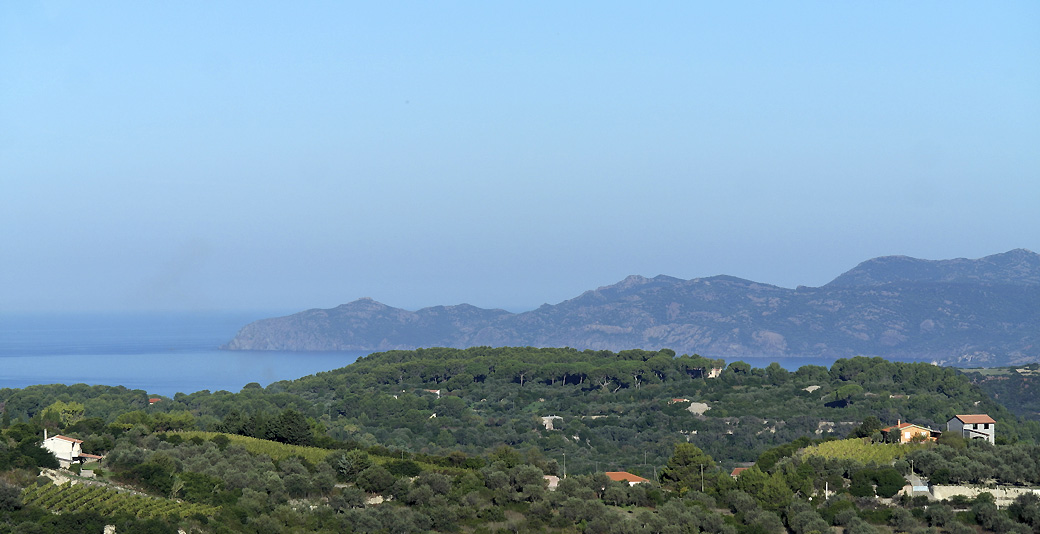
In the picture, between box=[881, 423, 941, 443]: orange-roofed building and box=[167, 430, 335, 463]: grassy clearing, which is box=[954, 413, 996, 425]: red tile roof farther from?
box=[167, 430, 335, 463]: grassy clearing

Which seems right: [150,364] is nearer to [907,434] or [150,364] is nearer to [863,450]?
[907,434]

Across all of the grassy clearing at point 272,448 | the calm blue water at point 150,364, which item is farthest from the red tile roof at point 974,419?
→ the calm blue water at point 150,364

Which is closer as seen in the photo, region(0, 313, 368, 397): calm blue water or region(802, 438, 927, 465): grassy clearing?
region(802, 438, 927, 465): grassy clearing

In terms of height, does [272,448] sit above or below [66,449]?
below

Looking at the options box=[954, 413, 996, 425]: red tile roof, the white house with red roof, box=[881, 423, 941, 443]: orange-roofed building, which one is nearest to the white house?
box=[954, 413, 996, 425]: red tile roof

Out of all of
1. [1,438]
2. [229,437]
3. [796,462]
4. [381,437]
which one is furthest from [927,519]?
[381,437]

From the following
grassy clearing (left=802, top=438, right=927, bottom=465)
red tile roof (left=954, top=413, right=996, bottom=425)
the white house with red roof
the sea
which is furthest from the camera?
the sea

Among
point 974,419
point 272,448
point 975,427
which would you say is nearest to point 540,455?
point 272,448

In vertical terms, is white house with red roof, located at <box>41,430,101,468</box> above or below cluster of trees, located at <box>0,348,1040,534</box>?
above

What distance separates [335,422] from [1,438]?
93.2 feet

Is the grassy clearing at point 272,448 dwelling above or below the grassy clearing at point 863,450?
above

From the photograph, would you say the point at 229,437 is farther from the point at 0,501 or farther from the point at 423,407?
the point at 423,407

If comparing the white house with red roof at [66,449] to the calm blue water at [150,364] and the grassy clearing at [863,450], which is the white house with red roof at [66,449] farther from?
the calm blue water at [150,364]

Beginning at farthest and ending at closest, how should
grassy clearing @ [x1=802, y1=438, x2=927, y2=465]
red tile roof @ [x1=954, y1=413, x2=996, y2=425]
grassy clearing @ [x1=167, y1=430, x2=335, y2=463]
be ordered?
1. red tile roof @ [x1=954, y1=413, x2=996, y2=425]
2. grassy clearing @ [x1=802, y1=438, x2=927, y2=465]
3. grassy clearing @ [x1=167, y1=430, x2=335, y2=463]
